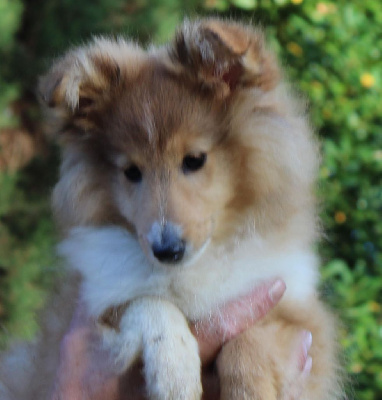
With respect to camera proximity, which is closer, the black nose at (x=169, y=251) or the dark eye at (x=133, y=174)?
the black nose at (x=169, y=251)

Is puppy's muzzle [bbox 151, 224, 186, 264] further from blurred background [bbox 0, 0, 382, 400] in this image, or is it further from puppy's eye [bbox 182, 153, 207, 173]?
blurred background [bbox 0, 0, 382, 400]

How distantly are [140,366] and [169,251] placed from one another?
546 millimetres

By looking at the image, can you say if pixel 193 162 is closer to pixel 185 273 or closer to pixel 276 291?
pixel 185 273

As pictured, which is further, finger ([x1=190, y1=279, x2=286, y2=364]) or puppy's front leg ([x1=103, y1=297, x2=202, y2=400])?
finger ([x1=190, y1=279, x2=286, y2=364])

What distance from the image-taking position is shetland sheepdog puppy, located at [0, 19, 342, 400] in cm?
205

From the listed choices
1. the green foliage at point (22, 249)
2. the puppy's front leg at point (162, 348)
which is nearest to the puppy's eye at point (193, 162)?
the puppy's front leg at point (162, 348)

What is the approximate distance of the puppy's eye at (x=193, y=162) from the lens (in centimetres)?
217

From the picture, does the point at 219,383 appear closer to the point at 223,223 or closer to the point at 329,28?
the point at 223,223

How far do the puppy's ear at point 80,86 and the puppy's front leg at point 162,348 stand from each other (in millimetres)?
868

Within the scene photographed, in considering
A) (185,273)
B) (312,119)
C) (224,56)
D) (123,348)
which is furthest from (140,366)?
(312,119)

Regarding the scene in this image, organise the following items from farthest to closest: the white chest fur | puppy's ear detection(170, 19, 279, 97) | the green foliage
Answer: the green foliage < the white chest fur < puppy's ear detection(170, 19, 279, 97)

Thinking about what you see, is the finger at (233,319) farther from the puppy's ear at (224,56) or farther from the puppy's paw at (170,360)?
the puppy's ear at (224,56)

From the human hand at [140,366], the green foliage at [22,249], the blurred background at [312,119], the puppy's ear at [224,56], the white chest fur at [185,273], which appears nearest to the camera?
the puppy's ear at [224,56]

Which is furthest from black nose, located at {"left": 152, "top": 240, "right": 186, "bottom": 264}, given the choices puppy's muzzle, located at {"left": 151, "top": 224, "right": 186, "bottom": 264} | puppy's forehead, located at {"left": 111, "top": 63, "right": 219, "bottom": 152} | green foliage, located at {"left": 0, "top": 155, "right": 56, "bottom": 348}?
green foliage, located at {"left": 0, "top": 155, "right": 56, "bottom": 348}
